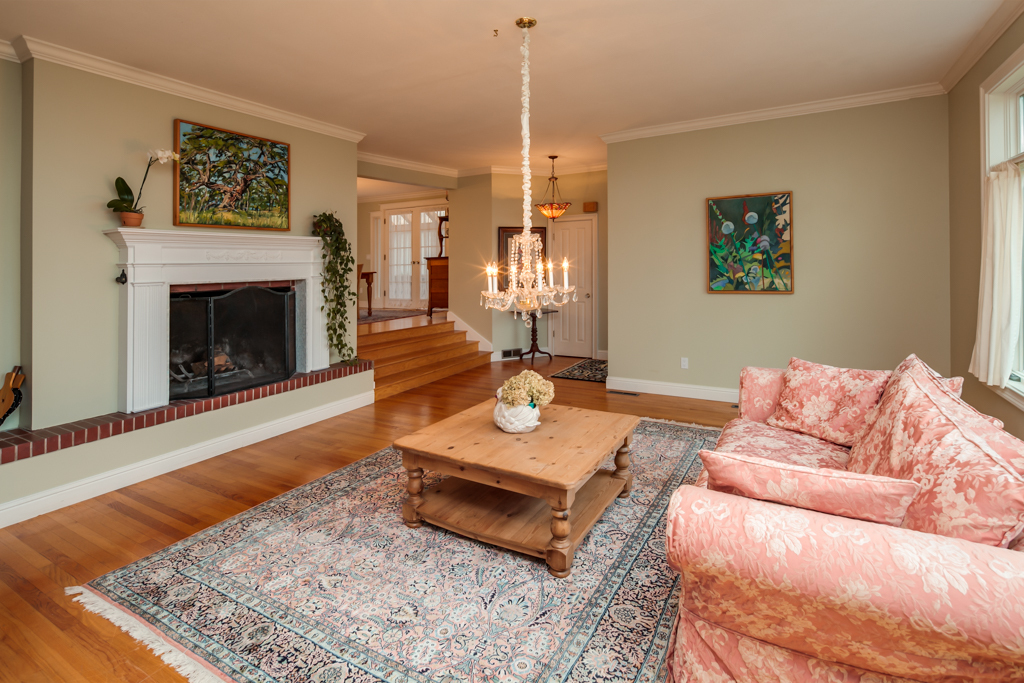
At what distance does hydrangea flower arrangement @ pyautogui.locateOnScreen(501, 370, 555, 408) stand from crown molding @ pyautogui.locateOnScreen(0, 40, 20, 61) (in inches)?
140

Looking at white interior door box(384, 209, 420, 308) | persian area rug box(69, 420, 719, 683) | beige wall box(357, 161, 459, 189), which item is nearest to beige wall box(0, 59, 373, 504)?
persian area rug box(69, 420, 719, 683)

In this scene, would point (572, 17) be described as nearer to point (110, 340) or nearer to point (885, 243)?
point (885, 243)

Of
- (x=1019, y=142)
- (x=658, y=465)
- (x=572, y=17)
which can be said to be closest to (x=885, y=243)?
(x=1019, y=142)

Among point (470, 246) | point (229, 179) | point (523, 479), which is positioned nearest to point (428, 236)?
point (470, 246)

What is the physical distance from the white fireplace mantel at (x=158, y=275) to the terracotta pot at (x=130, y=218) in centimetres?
4

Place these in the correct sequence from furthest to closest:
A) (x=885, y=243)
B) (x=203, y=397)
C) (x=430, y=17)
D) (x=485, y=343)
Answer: (x=485, y=343) < (x=885, y=243) < (x=203, y=397) < (x=430, y=17)

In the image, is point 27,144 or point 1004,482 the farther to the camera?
point 27,144

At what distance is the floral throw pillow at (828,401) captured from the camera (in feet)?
8.34

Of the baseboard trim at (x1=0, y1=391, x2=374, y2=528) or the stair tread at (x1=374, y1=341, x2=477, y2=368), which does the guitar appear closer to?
the baseboard trim at (x1=0, y1=391, x2=374, y2=528)

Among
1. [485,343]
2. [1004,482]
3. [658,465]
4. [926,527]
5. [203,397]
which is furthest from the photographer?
[485,343]

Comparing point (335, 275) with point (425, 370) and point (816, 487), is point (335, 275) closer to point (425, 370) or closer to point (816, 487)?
point (425, 370)

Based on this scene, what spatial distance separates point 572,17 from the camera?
2926mm

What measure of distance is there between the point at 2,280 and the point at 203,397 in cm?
133

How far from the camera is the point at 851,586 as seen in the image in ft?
3.79
